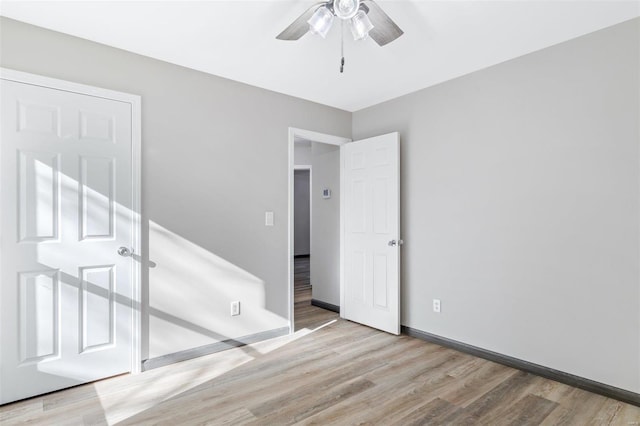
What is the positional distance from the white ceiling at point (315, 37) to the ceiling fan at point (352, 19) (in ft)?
0.51

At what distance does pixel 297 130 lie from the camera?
3.65 m

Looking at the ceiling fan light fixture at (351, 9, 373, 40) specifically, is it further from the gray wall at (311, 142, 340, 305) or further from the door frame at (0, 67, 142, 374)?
the gray wall at (311, 142, 340, 305)

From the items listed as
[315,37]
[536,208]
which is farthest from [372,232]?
[315,37]

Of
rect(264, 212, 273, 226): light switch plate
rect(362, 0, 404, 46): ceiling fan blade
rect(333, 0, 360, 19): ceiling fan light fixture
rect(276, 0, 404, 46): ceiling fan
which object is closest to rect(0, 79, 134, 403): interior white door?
rect(264, 212, 273, 226): light switch plate

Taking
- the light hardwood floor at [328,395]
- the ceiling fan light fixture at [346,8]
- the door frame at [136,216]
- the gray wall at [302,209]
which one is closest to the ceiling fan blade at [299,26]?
the ceiling fan light fixture at [346,8]

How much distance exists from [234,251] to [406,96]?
2.32 m

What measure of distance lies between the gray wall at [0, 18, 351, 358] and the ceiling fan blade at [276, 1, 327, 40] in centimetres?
121

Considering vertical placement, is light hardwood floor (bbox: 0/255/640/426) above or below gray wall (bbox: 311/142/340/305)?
below

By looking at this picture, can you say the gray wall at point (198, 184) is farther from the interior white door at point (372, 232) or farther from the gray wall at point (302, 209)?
the gray wall at point (302, 209)

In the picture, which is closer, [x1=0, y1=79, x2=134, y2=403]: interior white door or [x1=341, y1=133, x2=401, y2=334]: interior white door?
[x1=0, y1=79, x2=134, y2=403]: interior white door

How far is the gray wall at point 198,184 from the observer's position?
99.3 inches

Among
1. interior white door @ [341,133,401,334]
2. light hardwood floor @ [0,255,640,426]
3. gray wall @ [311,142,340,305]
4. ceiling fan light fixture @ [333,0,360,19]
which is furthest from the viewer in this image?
gray wall @ [311,142,340,305]

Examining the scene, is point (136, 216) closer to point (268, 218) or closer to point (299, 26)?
point (268, 218)

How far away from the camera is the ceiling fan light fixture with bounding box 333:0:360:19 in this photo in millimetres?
1873
